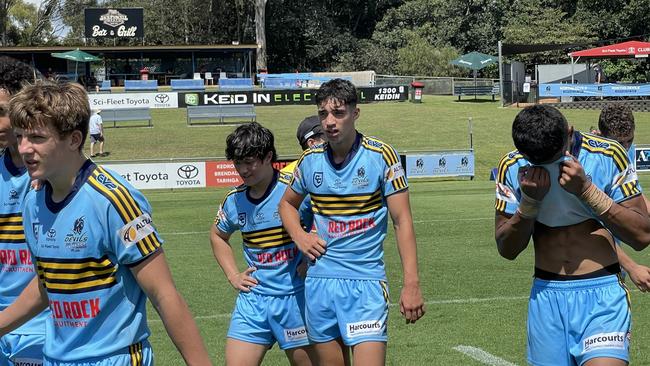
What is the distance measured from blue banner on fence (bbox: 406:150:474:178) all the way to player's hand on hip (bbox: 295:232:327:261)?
2150cm

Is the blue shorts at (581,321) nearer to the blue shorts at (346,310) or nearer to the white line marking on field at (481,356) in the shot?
the blue shorts at (346,310)

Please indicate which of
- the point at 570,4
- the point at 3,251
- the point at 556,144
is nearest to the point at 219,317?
the point at 3,251

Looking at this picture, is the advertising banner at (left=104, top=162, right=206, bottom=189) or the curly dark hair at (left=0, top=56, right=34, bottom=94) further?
the advertising banner at (left=104, top=162, right=206, bottom=189)

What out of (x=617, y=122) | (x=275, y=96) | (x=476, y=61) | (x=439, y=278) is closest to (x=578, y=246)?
(x=617, y=122)

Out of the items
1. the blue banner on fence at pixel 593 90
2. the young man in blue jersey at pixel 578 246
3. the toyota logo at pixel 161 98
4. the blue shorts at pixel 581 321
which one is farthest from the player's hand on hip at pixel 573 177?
the toyota logo at pixel 161 98

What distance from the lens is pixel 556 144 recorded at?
15.9 ft

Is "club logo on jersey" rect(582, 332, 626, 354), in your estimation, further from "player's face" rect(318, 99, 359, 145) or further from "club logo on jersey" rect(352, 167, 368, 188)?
"player's face" rect(318, 99, 359, 145)

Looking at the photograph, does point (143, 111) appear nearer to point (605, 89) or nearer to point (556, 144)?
point (605, 89)

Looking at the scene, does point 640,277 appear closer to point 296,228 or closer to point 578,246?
point 578,246

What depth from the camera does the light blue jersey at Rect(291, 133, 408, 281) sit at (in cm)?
629

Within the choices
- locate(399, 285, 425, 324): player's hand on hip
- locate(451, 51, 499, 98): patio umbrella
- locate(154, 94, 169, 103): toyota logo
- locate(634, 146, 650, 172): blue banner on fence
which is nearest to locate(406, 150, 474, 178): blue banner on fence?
locate(634, 146, 650, 172): blue banner on fence

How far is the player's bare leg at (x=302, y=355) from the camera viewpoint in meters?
6.56

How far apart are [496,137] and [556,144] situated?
35.0 meters

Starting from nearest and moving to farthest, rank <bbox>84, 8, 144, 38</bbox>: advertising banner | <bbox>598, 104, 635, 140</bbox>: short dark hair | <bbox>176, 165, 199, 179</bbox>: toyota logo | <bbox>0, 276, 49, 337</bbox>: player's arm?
<bbox>0, 276, 49, 337</bbox>: player's arm
<bbox>598, 104, 635, 140</bbox>: short dark hair
<bbox>176, 165, 199, 179</bbox>: toyota logo
<bbox>84, 8, 144, 38</bbox>: advertising banner
